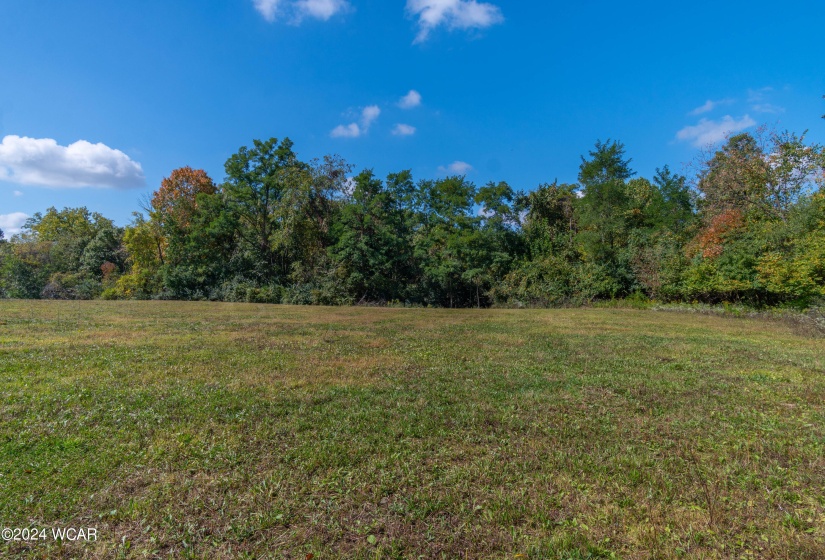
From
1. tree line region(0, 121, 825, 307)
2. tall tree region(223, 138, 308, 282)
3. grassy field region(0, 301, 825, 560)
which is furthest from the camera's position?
tall tree region(223, 138, 308, 282)

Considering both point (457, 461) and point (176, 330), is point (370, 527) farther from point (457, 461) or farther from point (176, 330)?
point (176, 330)

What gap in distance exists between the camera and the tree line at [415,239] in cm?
2472

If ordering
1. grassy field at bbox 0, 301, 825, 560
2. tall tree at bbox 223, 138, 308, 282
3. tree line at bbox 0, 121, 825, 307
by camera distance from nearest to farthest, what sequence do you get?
grassy field at bbox 0, 301, 825, 560, tree line at bbox 0, 121, 825, 307, tall tree at bbox 223, 138, 308, 282

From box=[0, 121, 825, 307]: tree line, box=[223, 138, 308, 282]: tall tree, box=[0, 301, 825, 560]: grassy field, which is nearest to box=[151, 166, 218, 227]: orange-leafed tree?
box=[0, 121, 825, 307]: tree line

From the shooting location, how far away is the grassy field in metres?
2.56

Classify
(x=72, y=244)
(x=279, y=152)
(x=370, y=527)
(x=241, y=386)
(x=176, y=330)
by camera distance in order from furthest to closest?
(x=72, y=244), (x=279, y=152), (x=176, y=330), (x=241, y=386), (x=370, y=527)

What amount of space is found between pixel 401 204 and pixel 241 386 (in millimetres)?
28946

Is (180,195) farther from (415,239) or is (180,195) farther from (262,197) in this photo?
(415,239)

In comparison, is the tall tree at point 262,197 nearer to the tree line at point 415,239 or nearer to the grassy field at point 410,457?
the tree line at point 415,239

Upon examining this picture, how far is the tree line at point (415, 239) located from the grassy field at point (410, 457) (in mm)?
19977

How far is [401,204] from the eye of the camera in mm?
33469

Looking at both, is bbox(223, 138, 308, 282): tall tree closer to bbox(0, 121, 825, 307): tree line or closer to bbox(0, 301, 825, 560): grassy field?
bbox(0, 121, 825, 307): tree line

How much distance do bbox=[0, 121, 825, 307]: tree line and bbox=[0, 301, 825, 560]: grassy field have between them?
1998 cm

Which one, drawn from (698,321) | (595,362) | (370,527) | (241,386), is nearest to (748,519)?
(370,527)
